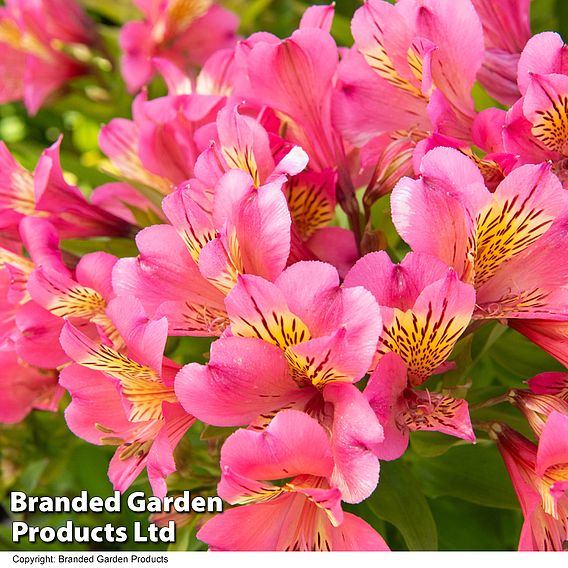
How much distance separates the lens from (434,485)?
0.81 meters

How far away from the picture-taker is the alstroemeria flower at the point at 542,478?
0.48 metres

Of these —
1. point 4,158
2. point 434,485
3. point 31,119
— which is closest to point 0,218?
point 4,158

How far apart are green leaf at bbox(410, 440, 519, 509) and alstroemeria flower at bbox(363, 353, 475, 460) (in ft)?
0.86

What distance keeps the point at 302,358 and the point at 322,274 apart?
2.2 inches

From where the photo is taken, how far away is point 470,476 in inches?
30.7

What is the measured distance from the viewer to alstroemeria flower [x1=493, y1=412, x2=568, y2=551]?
479 mm

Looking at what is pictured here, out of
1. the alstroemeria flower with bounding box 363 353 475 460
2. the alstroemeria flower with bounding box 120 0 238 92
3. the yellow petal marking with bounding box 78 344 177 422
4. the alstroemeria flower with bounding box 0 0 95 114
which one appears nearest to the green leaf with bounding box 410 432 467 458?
the alstroemeria flower with bounding box 363 353 475 460

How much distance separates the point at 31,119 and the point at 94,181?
62 cm

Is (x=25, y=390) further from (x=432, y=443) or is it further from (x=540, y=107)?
(x=540, y=107)

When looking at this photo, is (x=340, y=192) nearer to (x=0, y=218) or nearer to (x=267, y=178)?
(x=267, y=178)

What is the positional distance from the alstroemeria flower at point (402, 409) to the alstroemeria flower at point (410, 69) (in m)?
0.18

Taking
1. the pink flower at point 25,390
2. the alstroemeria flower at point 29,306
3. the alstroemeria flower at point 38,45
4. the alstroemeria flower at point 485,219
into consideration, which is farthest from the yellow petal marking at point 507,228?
the alstroemeria flower at point 38,45

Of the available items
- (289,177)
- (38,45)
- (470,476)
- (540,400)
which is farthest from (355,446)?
(38,45)

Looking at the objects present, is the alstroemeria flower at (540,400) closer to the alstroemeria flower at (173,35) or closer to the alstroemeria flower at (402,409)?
the alstroemeria flower at (402,409)
